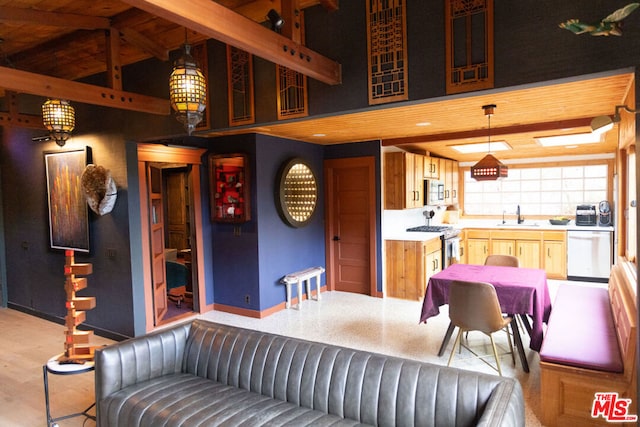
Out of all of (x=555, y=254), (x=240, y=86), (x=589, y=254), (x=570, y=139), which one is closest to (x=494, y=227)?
(x=555, y=254)

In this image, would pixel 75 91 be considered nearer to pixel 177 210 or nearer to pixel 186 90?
pixel 186 90

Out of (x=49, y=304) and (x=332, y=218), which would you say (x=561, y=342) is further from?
(x=49, y=304)

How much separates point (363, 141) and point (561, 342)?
3.81 m

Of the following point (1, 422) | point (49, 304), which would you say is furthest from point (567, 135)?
point (49, 304)

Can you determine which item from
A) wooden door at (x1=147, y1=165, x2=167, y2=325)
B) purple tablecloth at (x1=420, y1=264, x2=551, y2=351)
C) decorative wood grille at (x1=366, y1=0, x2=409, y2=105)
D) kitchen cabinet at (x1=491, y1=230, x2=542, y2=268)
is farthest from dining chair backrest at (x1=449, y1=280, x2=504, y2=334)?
kitchen cabinet at (x1=491, y1=230, x2=542, y2=268)

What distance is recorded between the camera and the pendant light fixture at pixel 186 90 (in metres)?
2.52

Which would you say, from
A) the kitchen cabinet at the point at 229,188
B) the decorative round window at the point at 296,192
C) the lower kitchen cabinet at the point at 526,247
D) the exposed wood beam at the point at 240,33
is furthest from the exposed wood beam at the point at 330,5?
the lower kitchen cabinet at the point at 526,247

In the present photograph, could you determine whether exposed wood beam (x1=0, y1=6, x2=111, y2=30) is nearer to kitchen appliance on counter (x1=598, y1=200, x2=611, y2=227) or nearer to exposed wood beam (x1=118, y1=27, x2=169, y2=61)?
exposed wood beam (x1=118, y1=27, x2=169, y2=61)

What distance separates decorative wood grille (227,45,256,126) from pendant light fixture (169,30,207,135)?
126 centimetres

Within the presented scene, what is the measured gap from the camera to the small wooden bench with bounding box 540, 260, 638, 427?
8.02 ft

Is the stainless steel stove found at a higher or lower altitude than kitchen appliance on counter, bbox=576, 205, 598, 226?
lower

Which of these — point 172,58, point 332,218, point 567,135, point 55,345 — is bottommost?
point 55,345

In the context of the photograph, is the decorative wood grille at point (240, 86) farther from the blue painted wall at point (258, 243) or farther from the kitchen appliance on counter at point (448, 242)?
the kitchen appliance on counter at point (448, 242)

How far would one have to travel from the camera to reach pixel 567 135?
16.8 ft
